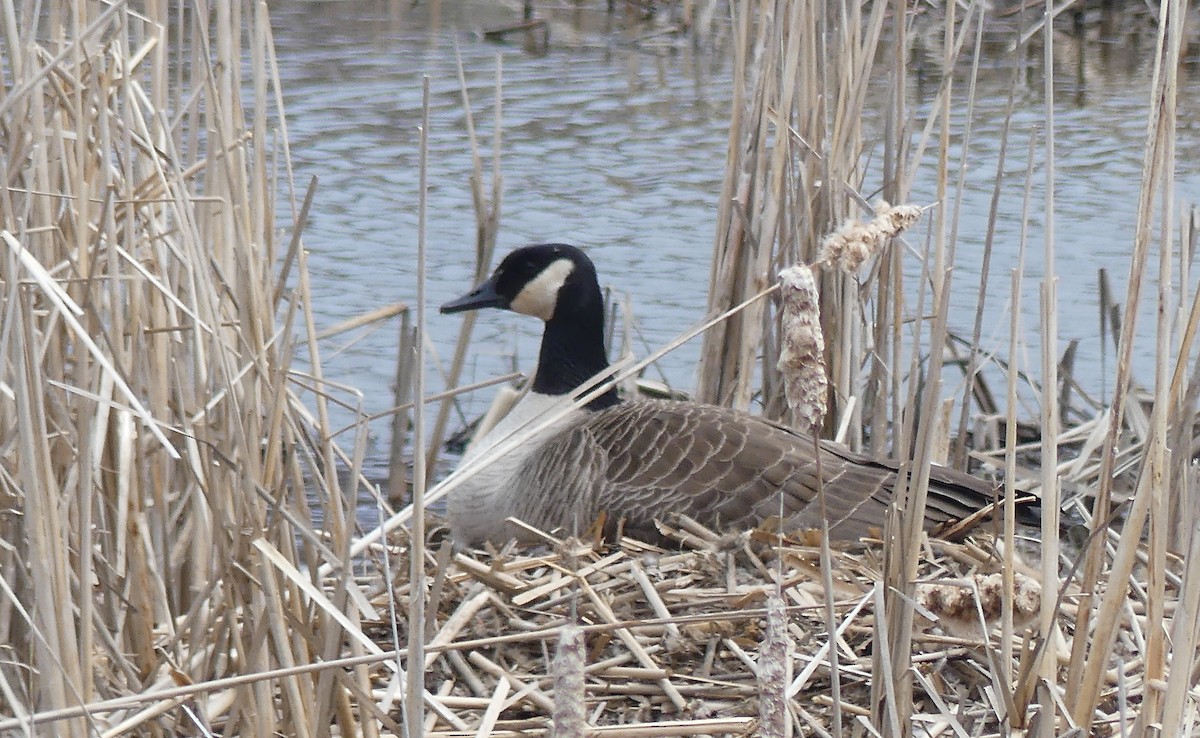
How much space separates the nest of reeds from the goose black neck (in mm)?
1183

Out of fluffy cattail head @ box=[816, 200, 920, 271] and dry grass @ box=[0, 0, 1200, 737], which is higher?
fluffy cattail head @ box=[816, 200, 920, 271]

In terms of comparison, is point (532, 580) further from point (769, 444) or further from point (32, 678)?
point (32, 678)

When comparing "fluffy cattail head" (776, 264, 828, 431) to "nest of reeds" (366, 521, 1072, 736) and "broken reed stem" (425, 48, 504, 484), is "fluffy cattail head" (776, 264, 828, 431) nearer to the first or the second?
"nest of reeds" (366, 521, 1072, 736)

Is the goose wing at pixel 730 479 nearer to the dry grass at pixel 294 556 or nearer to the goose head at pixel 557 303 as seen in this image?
the dry grass at pixel 294 556

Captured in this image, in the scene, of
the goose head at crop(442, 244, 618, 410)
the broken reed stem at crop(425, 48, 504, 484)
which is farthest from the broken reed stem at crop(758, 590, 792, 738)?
the goose head at crop(442, 244, 618, 410)

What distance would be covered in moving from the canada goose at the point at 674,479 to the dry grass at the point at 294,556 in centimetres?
21

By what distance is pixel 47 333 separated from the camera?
7.84ft

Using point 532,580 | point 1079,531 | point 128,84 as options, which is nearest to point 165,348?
point 128,84

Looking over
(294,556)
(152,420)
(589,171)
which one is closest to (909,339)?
(589,171)

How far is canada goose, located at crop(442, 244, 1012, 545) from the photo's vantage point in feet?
12.3

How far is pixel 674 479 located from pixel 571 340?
0.96 meters

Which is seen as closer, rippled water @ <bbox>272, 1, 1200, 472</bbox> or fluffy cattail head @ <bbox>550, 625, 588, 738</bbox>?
fluffy cattail head @ <bbox>550, 625, 588, 738</bbox>

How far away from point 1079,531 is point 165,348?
2289mm

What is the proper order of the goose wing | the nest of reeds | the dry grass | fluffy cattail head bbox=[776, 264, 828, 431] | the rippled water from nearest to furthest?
1. fluffy cattail head bbox=[776, 264, 828, 431]
2. the dry grass
3. the nest of reeds
4. the goose wing
5. the rippled water
